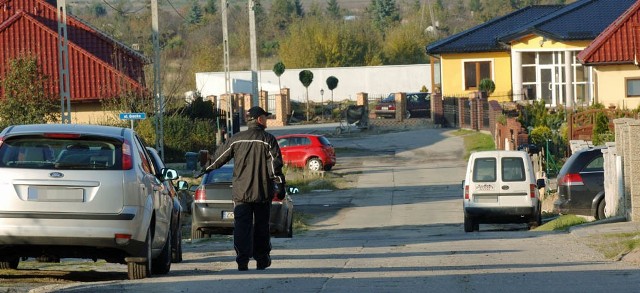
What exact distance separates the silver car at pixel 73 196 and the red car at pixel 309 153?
28.6 m

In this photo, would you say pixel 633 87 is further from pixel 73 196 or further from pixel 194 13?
pixel 194 13

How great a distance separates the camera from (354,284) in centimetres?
1120

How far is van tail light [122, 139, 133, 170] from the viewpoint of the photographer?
11.6 metres

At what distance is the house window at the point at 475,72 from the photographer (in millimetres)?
59656

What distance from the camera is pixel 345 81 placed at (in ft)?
280

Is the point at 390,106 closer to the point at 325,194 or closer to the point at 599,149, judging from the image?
the point at 325,194

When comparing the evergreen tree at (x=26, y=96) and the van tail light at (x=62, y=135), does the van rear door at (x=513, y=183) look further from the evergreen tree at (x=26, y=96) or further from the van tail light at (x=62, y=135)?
the evergreen tree at (x=26, y=96)

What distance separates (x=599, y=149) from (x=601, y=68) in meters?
21.6

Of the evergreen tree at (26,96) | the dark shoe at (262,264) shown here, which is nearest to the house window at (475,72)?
the evergreen tree at (26,96)

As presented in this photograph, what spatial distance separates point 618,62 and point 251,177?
108 ft

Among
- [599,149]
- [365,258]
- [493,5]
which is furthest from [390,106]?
[493,5]

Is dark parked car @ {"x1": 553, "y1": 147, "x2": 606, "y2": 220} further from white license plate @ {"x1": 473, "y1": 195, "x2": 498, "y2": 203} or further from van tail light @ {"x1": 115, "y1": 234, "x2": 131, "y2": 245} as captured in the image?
van tail light @ {"x1": 115, "y1": 234, "x2": 131, "y2": 245}

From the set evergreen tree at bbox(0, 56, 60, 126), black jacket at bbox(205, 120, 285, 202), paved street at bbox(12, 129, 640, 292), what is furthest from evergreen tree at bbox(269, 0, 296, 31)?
black jacket at bbox(205, 120, 285, 202)

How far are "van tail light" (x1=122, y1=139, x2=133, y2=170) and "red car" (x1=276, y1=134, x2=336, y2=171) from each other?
94.3 ft
